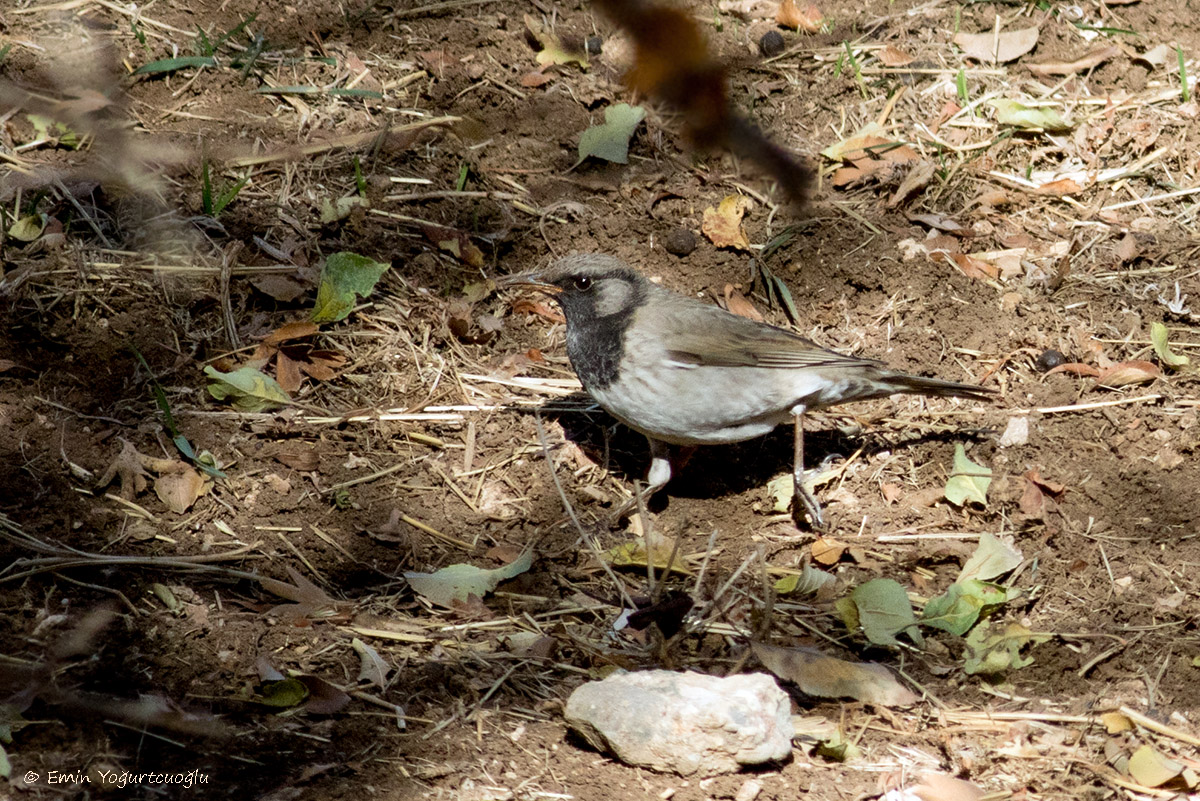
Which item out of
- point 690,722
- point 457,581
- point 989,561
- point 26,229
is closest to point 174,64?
point 26,229

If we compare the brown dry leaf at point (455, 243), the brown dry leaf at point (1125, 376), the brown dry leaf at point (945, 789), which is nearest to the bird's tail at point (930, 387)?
the brown dry leaf at point (1125, 376)

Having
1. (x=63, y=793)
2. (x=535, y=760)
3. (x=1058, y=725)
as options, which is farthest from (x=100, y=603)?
(x=1058, y=725)

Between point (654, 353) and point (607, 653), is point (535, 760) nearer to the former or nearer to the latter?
point (607, 653)

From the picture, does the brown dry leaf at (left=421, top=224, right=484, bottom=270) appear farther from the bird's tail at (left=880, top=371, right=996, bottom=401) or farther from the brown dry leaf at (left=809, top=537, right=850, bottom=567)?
the brown dry leaf at (left=809, top=537, right=850, bottom=567)

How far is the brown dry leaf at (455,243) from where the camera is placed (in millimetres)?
6098

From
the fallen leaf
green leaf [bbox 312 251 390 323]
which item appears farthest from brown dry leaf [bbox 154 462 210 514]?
the fallen leaf

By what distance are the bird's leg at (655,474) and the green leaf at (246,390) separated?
1.67 meters

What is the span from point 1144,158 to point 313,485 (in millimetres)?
5109

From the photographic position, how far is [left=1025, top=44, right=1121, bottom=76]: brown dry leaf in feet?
23.4

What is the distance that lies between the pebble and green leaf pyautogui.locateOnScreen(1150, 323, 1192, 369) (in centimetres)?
325

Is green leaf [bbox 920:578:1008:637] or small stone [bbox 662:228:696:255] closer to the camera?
green leaf [bbox 920:578:1008:637]

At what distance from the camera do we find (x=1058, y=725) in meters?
3.84

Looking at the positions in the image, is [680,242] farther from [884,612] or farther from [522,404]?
[884,612]

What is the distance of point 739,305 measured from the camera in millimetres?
6105
